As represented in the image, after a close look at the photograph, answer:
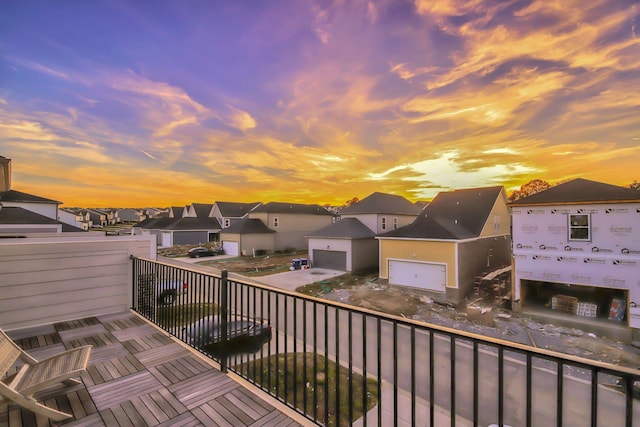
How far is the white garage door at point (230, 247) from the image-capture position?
2586cm

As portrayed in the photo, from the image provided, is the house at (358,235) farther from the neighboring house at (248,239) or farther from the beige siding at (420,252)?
the neighboring house at (248,239)

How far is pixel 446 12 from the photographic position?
7512 millimetres

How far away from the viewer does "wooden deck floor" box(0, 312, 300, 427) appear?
2266 mm

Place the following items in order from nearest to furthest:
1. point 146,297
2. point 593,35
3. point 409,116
Result: point 146,297, point 593,35, point 409,116

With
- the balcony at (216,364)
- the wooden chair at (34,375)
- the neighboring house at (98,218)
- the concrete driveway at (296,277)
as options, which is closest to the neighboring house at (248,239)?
the concrete driveway at (296,277)

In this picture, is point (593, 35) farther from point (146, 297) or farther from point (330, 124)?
point (146, 297)

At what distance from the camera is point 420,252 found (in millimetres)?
14094

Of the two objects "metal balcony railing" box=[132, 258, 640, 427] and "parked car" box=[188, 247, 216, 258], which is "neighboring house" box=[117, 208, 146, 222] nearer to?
"parked car" box=[188, 247, 216, 258]

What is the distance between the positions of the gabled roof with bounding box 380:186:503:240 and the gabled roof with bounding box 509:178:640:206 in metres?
3.55

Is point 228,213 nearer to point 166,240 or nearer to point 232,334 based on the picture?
point 166,240

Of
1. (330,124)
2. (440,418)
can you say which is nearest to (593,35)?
(330,124)

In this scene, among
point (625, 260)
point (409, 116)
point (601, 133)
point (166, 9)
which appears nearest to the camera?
point (166, 9)

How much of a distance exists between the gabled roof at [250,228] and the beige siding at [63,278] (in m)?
21.1

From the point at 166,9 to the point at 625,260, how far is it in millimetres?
16954
